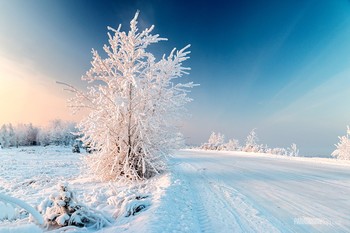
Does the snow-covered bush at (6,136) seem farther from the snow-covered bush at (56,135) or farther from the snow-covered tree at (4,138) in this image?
the snow-covered bush at (56,135)

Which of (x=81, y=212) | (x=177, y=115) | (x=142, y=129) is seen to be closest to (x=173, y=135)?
(x=177, y=115)

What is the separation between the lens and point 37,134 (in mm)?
93625

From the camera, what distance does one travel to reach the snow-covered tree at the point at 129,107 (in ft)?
24.5

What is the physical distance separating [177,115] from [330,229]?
227 inches

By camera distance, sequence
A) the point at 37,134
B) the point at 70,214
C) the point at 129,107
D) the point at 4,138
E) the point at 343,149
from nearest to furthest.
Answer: the point at 70,214
the point at 129,107
the point at 343,149
the point at 4,138
the point at 37,134

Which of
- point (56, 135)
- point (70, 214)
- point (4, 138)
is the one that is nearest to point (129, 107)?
point (70, 214)

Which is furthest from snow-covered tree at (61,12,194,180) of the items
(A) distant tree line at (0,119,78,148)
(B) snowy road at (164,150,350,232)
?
(A) distant tree line at (0,119,78,148)

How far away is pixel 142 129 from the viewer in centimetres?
748

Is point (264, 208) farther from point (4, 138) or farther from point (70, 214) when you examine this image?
point (4, 138)

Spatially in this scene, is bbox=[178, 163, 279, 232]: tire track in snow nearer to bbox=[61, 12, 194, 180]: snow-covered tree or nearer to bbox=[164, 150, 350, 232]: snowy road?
bbox=[164, 150, 350, 232]: snowy road

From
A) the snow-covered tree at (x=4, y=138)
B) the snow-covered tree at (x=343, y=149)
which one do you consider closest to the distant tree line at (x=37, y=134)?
the snow-covered tree at (x=4, y=138)

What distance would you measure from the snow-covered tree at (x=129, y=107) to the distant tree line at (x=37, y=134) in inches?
2902

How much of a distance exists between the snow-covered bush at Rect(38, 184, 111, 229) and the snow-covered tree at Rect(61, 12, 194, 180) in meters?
3.71

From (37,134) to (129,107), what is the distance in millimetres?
102393
